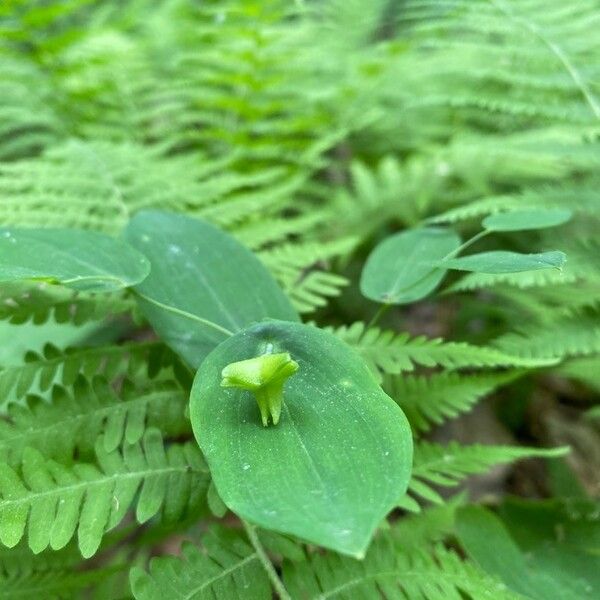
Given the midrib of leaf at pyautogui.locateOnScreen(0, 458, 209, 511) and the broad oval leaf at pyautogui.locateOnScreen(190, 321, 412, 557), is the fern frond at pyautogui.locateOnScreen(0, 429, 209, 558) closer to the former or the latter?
the midrib of leaf at pyautogui.locateOnScreen(0, 458, 209, 511)

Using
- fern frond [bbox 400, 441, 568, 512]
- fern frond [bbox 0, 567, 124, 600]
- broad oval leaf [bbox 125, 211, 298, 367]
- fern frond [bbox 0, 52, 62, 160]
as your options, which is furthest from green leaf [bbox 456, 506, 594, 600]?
fern frond [bbox 0, 52, 62, 160]

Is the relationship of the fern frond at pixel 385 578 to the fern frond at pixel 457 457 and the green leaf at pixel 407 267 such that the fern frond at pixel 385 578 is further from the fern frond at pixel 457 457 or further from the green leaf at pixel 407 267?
the green leaf at pixel 407 267

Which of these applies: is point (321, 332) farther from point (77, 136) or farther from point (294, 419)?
point (77, 136)

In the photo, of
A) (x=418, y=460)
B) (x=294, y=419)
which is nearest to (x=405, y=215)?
(x=418, y=460)

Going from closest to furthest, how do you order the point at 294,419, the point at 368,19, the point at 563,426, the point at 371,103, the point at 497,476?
the point at 294,419 → the point at 497,476 → the point at 563,426 → the point at 371,103 → the point at 368,19

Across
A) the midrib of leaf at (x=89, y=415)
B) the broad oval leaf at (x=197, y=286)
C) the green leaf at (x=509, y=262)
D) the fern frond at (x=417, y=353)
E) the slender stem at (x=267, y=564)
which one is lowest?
the slender stem at (x=267, y=564)

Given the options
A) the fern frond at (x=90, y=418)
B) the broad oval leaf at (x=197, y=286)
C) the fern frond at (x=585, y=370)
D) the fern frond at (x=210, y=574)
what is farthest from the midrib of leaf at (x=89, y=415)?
the fern frond at (x=585, y=370)
